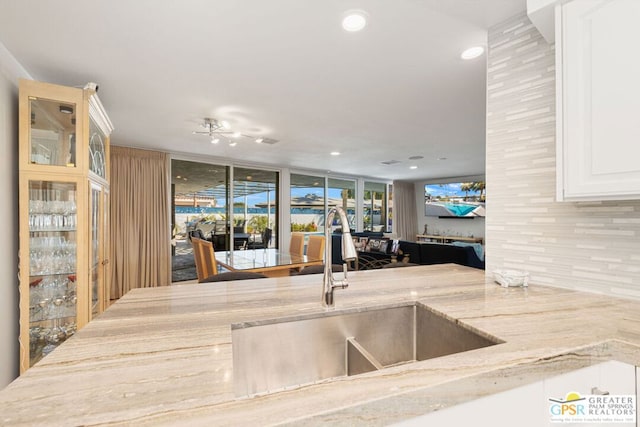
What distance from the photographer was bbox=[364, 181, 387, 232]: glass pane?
27.8 feet

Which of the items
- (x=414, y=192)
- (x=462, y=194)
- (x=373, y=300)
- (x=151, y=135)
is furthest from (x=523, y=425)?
(x=414, y=192)

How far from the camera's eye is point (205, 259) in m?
3.27

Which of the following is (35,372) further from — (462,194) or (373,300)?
(462,194)

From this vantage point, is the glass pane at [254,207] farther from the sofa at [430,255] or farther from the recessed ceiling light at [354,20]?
the recessed ceiling light at [354,20]

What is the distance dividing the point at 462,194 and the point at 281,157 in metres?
5.47

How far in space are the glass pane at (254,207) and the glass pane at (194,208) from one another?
0.23m

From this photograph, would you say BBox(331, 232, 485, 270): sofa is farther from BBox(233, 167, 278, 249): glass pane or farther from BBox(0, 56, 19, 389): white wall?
BBox(0, 56, 19, 389): white wall

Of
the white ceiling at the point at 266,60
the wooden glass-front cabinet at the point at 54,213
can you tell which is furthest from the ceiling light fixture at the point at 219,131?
the wooden glass-front cabinet at the point at 54,213

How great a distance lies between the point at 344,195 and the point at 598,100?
23.0 ft

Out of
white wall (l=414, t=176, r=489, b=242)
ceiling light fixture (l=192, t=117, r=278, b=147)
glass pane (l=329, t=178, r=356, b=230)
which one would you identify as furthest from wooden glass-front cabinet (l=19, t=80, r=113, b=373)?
white wall (l=414, t=176, r=489, b=242)

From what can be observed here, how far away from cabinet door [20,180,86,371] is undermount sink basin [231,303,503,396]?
2044 millimetres

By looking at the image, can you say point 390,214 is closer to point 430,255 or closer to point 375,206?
point 375,206

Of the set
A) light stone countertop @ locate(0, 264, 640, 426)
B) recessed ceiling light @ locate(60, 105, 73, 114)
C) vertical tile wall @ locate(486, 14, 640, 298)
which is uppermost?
recessed ceiling light @ locate(60, 105, 73, 114)

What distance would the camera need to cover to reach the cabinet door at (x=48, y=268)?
203 centimetres
